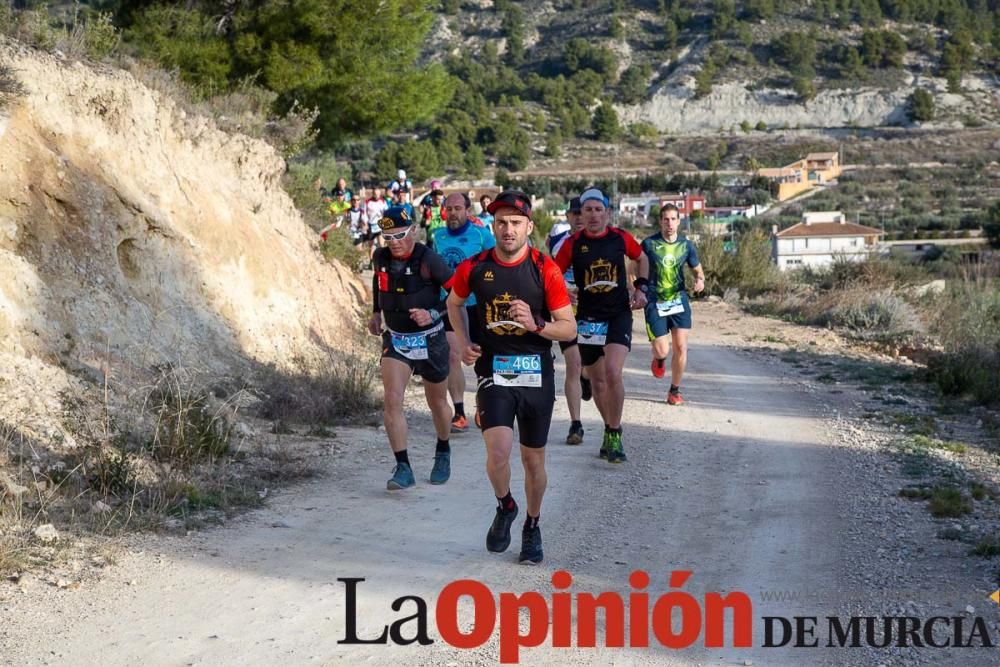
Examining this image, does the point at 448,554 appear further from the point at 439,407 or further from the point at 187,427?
the point at 187,427

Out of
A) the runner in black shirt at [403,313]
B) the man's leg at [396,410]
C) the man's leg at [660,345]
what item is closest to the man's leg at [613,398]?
the runner in black shirt at [403,313]

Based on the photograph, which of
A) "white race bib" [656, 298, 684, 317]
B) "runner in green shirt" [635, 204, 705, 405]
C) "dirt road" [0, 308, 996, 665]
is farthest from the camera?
"white race bib" [656, 298, 684, 317]

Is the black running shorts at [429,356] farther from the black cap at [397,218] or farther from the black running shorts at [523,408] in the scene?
the black running shorts at [523,408]

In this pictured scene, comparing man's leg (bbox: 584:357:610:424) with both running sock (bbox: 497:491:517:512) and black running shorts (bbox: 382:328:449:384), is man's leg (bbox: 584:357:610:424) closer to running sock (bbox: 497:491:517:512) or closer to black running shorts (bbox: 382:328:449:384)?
black running shorts (bbox: 382:328:449:384)

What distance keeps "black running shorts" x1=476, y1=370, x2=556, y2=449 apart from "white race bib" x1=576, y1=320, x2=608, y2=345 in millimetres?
2760

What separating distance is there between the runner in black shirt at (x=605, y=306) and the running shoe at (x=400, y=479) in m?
1.84

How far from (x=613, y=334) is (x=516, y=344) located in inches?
113

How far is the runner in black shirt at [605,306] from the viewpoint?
9.52 metres

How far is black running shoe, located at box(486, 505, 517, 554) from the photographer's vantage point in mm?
7070

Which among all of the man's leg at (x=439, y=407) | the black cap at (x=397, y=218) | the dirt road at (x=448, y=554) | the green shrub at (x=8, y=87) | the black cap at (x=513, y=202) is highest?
the green shrub at (x=8, y=87)

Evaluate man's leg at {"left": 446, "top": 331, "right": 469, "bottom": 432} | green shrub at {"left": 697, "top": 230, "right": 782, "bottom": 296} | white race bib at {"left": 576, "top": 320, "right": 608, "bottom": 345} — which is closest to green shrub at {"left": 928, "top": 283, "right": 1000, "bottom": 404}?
green shrub at {"left": 697, "top": 230, "right": 782, "bottom": 296}

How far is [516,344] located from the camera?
6.88 m

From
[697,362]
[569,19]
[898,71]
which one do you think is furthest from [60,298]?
[569,19]

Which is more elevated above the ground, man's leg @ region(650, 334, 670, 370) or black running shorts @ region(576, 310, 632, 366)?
black running shorts @ region(576, 310, 632, 366)
